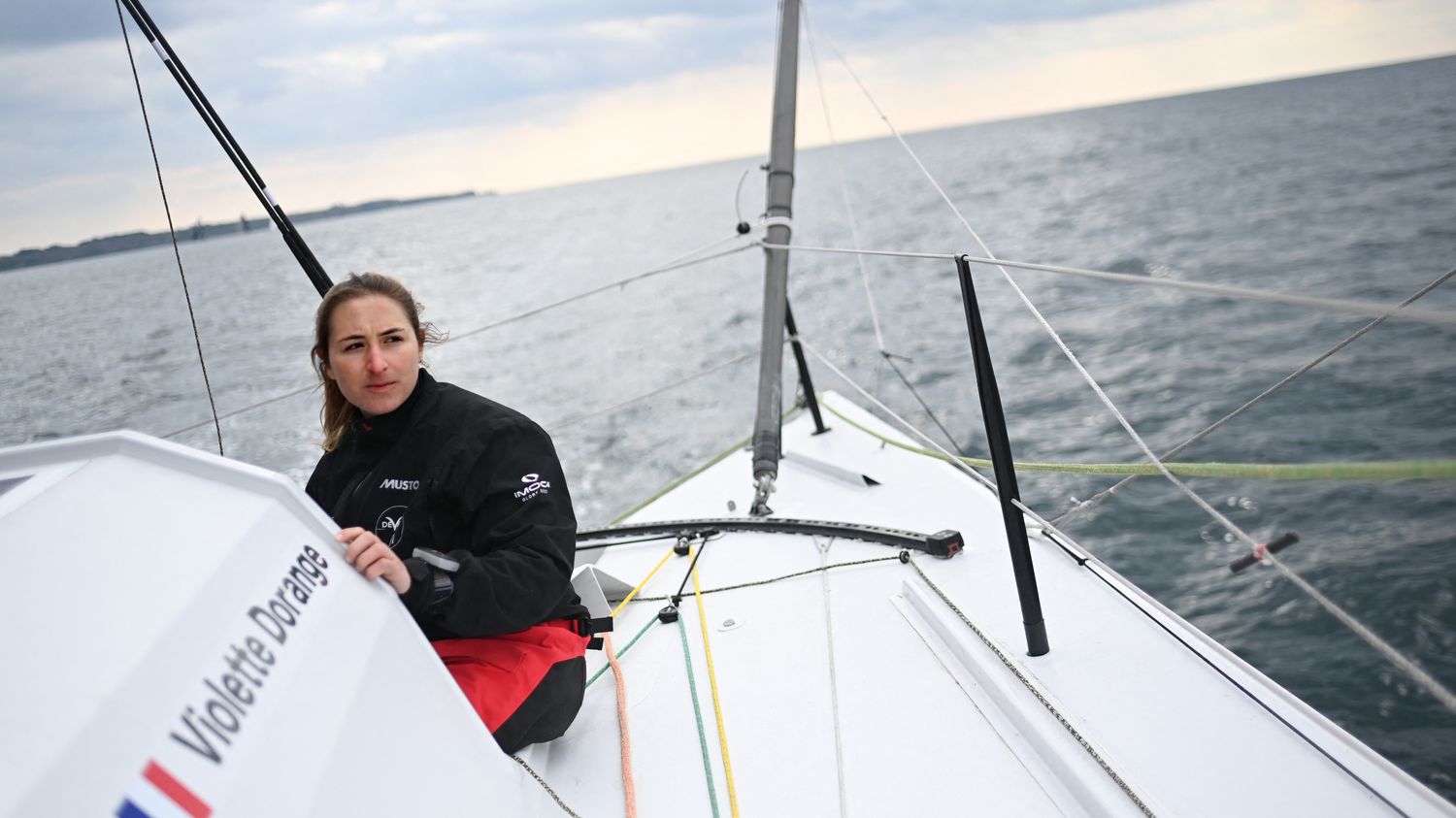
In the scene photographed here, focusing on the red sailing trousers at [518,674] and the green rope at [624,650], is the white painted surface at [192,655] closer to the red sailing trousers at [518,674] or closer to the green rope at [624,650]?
the red sailing trousers at [518,674]

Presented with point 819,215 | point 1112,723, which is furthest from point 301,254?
point 819,215

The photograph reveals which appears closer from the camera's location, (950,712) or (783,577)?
(950,712)

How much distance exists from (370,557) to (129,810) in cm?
50

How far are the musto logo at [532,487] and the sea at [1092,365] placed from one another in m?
0.98

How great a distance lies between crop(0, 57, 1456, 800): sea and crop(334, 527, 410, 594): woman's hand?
105cm

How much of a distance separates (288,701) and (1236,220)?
17101mm

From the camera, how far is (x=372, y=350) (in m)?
1.56

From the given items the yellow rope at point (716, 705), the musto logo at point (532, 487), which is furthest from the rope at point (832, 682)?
the musto logo at point (532, 487)

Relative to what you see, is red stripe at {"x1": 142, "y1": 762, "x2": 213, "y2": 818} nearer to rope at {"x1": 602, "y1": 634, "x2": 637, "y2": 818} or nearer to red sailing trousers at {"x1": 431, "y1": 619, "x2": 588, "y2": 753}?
red sailing trousers at {"x1": 431, "y1": 619, "x2": 588, "y2": 753}

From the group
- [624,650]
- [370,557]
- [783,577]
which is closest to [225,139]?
[370,557]

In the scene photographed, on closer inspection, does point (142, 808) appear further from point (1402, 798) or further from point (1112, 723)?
point (1402, 798)

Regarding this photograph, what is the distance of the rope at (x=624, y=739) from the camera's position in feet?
5.44

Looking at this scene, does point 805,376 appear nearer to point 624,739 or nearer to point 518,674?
point 624,739

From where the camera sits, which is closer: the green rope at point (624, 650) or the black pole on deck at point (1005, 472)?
the black pole on deck at point (1005, 472)
